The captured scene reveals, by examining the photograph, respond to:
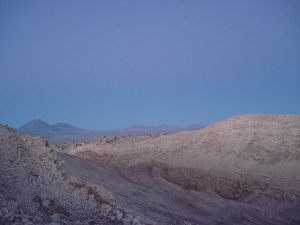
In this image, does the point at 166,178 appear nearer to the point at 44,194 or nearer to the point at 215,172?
the point at 215,172

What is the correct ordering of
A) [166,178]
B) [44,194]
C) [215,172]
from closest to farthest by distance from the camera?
[44,194]
[166,178]
[215,172]

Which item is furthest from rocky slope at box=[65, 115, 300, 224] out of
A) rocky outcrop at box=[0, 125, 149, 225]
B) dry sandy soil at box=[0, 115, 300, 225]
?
rocky outcrop at box=[0, 125, 149, 225]

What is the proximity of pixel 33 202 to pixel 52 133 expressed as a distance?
256 feet

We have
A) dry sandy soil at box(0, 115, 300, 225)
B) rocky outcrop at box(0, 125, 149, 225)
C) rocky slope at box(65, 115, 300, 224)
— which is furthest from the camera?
rocky slope at box(65, 115, 300, 224)

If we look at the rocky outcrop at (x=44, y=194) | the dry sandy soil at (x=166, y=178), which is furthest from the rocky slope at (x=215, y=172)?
the rocky outcrop at (x=44, y=194)

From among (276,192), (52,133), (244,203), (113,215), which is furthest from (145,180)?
(52,133)

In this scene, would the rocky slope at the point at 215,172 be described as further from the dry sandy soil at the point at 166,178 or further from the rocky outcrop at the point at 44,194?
the rocky outcrop at the point at 44,194

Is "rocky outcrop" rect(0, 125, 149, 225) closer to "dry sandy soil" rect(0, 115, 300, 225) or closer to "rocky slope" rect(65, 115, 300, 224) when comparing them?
"dry sandy soil" rect(0, 115, 300, 225)

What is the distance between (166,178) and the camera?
630 inches

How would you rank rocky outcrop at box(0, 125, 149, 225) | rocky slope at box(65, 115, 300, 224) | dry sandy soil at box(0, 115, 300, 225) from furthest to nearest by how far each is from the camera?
rocky slope at box(65, 115, 300, 224)
dry sandy soil at box(0, 115, 300, 225)
rocky outcrop at box(0, 125, 149, 225)

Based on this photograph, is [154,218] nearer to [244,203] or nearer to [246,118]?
[244,203]

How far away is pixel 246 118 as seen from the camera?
808 inches

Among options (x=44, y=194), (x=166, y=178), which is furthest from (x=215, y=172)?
(x=44, y=194)

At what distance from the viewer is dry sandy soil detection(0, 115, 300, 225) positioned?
30.2ft
